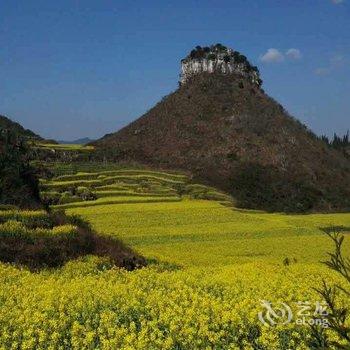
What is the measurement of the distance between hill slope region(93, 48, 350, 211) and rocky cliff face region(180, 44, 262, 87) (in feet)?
5.67

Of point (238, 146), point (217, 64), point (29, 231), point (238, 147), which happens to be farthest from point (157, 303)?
point (217, 64)

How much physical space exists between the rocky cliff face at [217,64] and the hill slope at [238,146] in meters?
1.73

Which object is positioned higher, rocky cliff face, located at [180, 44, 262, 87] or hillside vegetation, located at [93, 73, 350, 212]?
rocky cliff face, located at [180, 44, 262, 87]

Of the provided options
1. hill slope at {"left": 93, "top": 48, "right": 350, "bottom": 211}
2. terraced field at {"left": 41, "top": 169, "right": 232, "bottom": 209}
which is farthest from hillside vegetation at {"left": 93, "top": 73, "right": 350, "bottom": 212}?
terraced field at {"left": 41, "top": 169, "right": 232, "bottom": 209}

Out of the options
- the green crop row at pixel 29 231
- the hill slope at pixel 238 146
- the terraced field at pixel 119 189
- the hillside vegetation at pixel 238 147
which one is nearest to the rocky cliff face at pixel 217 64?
the hill slope at pixel 238 146

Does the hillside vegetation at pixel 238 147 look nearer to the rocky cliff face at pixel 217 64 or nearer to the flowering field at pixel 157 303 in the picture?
the rocky cliff face at pixel 217 64

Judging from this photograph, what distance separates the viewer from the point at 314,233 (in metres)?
39.9

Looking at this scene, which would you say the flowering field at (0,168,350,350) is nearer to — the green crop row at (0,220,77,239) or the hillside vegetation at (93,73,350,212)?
the green crop row at (0,220,77,239)

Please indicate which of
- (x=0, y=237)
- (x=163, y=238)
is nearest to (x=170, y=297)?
(x=0, y=237)

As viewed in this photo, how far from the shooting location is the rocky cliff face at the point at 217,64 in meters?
122

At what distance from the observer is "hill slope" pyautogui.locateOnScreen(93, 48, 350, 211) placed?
8256 centimetres

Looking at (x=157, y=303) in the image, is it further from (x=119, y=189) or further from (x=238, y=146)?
(x=238, y=146)

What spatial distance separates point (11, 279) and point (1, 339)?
22.8 ft

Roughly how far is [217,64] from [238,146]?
105ft
